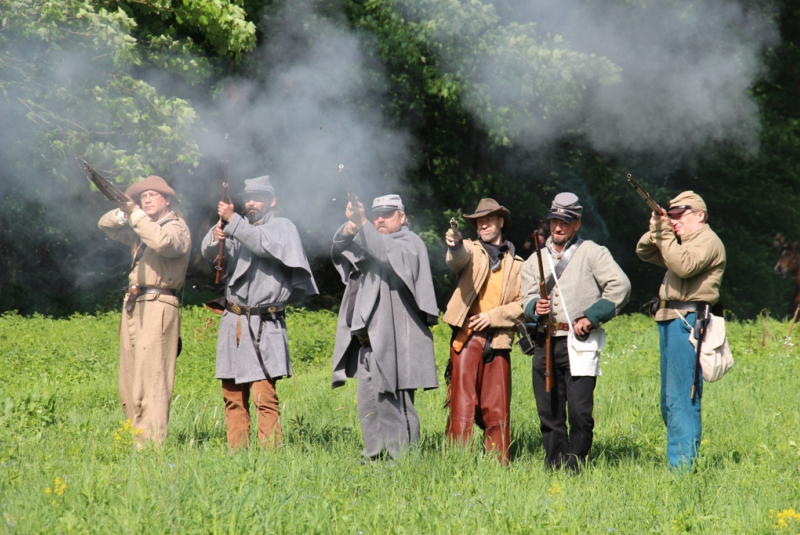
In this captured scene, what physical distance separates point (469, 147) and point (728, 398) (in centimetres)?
1041

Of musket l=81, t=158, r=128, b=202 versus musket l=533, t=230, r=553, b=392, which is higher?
musket l=81, t=158, r=128, b=202

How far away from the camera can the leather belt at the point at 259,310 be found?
225 inches

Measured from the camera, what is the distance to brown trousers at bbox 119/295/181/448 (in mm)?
5551

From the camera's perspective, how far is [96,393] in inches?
324

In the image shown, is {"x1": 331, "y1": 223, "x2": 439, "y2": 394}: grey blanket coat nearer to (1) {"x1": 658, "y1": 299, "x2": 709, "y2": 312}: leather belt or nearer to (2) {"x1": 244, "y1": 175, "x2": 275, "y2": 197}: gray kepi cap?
(2) {"x1": 244, "y1": 175, "x2": 275, "y2": 197}: gray kepi cap

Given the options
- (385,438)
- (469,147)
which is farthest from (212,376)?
(469,147)

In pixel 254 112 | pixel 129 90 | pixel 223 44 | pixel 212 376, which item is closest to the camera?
pixel 212 376

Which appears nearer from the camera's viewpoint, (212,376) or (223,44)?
(212,376)

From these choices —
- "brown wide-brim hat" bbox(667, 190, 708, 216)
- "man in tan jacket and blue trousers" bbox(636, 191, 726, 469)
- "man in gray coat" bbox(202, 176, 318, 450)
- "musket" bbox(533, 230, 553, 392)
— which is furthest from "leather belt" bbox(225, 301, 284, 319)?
"brown wide-brim hat" bbox(667, 190, 708, 216)

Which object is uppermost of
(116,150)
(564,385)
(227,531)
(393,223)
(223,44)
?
(223,44)

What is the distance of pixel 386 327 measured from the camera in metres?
5.37

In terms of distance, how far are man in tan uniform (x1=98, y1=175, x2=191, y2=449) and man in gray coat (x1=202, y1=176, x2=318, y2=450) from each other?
282mm

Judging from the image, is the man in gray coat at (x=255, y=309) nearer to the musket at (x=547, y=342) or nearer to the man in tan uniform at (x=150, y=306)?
the man in tan uniform at (x=150, y=306)

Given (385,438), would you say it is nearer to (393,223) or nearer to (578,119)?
(393,223)
